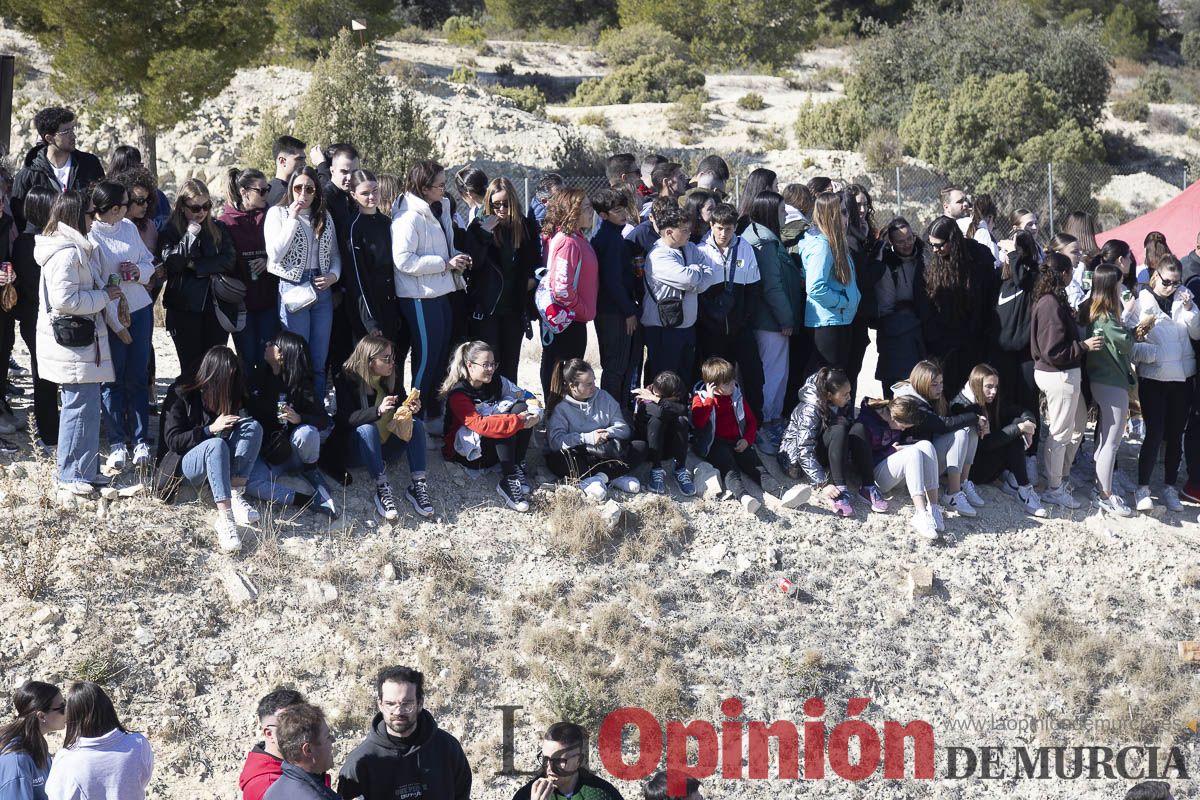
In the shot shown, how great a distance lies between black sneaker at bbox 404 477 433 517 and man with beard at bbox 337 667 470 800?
2724 millimetres

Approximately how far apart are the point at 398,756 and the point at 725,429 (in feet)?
13.4

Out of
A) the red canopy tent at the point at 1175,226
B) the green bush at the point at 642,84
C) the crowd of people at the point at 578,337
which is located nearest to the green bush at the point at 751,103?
the green bush at the point at 642,84

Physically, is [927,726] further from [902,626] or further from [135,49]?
[135,49]

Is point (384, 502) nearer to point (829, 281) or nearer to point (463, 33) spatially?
point (829, 281)

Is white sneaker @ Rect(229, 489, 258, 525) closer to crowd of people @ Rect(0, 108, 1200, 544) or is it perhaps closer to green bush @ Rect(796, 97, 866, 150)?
crowd of people @ Rect(0, 108, 1200, 544)

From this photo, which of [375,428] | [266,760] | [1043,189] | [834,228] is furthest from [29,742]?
[1043,189]

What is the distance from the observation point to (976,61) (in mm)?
30375

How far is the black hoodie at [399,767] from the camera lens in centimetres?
549

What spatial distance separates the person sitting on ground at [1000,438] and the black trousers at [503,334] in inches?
121

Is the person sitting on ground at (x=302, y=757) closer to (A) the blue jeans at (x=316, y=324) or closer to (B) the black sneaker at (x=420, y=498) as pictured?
(B) the black sneaker at (x=420, y=498)

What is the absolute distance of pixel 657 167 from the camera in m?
9.66

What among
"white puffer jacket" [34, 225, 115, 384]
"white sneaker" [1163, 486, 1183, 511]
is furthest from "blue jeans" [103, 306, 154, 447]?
"white sneaker" [1163, 486, 1183, 511]

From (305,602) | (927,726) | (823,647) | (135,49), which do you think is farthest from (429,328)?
(135,49)

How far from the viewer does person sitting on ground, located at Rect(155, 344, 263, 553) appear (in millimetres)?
7453
